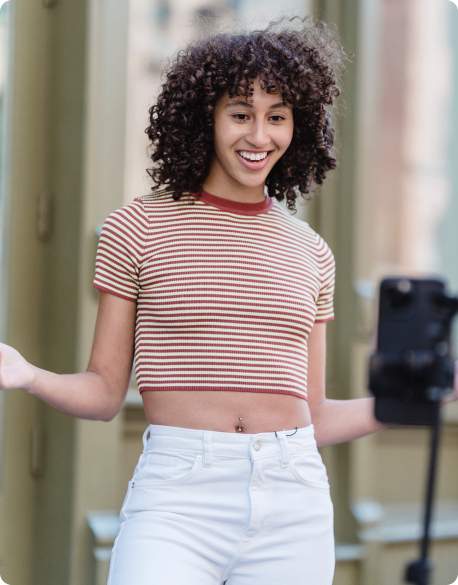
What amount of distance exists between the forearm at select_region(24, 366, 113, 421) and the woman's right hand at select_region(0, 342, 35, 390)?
0.03 m

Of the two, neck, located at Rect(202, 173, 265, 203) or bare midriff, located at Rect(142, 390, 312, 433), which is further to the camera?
neck, located at Rect(202, 173, 265, 203)

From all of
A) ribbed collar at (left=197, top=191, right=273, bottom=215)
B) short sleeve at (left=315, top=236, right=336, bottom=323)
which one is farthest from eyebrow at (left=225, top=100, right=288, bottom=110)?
short sleeve at (left=315, top=236, right=336, bottom=323)

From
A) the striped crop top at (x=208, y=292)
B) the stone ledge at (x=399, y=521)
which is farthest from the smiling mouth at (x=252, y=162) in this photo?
the stone ledge at (x=399, y=521)

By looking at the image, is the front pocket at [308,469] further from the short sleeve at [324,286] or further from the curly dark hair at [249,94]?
the curly dark hair at [249,94]

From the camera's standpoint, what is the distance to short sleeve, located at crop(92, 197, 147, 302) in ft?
7.07

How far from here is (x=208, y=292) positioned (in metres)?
2.13

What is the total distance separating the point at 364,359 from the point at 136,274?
2.06 metres

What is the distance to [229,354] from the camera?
2.11 meters

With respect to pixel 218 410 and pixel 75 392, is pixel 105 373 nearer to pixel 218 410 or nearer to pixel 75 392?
pixel 75 392

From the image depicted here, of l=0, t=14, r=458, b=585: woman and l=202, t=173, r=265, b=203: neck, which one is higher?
l=202, t=173, r=265, b=203: neck

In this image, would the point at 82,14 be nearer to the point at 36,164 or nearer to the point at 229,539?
the point at 36,164

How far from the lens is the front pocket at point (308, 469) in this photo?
2.11 metres

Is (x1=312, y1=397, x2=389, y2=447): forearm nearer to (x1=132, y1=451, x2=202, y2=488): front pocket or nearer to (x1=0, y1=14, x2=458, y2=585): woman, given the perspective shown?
(x1=0, y1=14, x2=458, y2=585): woman

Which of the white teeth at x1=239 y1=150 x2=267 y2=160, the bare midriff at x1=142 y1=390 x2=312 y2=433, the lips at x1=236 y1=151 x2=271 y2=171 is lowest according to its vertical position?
the bare midriff at x1=142 y1=390 x2=312 y2=433
